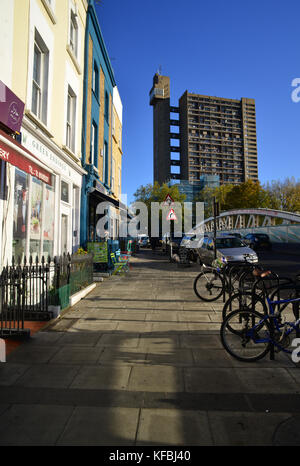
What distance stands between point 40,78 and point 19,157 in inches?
188

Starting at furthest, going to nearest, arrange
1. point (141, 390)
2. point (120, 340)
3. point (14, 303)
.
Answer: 1. point (14, 303)
2. point (120, 340)
3. point (141, 390)

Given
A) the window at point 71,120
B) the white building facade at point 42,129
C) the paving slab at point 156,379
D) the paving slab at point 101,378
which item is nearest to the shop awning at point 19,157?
the white building facade at point 42,129

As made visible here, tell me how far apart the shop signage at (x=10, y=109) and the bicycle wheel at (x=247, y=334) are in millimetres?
5279

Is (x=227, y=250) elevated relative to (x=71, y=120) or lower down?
lower down

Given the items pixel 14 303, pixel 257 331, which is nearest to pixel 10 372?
pixel 14 303

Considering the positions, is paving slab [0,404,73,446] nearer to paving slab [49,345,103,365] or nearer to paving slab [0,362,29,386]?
paving slab [0,362,29,386]

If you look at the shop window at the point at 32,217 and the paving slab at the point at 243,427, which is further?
the shop window at the point at 32,217

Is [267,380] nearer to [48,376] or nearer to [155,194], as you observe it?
[48,376]

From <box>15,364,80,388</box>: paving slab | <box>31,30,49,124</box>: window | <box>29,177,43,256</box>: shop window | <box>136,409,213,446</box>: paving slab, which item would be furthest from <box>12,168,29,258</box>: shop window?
<box>136,409,213,446</box>: paving slab

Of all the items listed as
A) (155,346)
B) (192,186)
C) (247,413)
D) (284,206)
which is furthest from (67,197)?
(192,186)

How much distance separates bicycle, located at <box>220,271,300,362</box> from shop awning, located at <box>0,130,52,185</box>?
13.6ft

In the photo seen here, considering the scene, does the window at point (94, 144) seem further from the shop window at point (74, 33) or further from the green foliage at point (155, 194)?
the green foliage at point (155, 194)

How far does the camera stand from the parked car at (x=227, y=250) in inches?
480

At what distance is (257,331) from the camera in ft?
12.5
